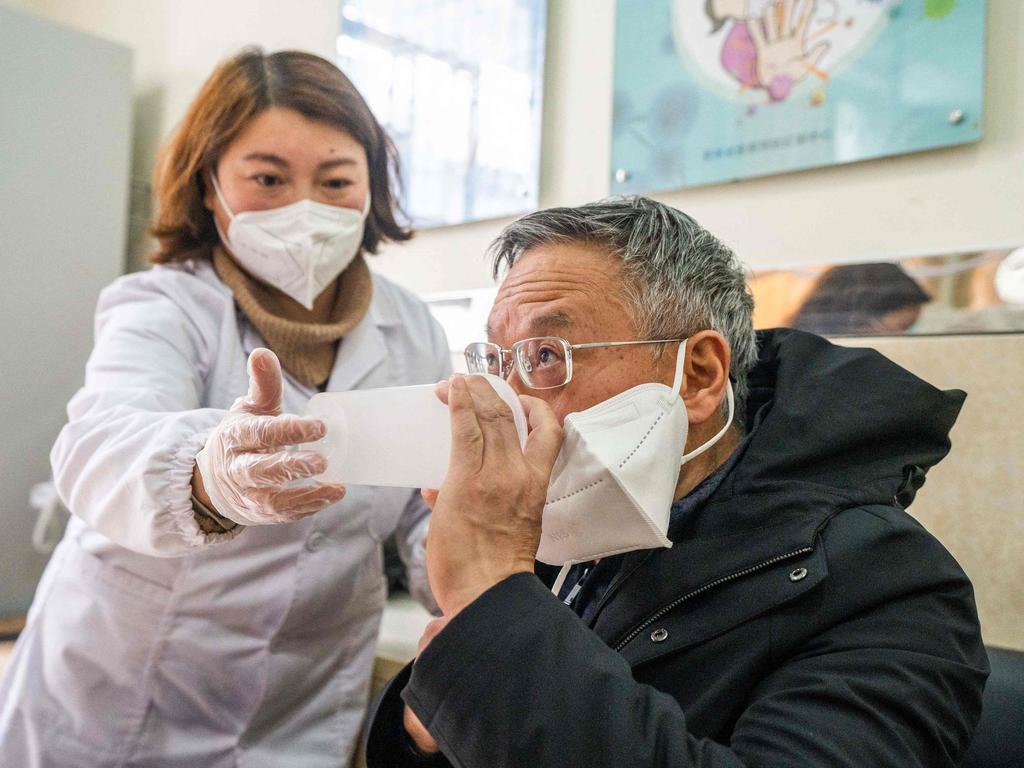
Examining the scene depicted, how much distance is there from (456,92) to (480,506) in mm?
1840

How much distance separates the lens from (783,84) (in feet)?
5.50

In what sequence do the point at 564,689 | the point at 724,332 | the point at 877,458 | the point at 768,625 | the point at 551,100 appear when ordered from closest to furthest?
1. the point at 564,689
2. the point at 768,625
3. the point at 877,458
4. the point at 724,332
5. the point at 551,100

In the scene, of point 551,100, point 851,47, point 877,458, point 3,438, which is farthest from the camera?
point 3,438

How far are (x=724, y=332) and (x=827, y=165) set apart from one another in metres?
0.68

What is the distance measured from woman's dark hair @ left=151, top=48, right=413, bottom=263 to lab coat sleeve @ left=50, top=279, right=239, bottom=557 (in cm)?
16

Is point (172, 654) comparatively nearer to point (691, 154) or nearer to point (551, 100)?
point (691, 154)

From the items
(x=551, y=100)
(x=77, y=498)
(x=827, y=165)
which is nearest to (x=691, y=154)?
(x=827, y=165)

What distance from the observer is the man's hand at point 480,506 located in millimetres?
789

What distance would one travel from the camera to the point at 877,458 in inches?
39.4

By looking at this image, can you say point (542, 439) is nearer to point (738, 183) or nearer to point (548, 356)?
point (548, 356)

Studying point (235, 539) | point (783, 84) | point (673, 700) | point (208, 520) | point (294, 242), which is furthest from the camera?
point (783, 84)

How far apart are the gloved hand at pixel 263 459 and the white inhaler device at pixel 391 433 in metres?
0.03

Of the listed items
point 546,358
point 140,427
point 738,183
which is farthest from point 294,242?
point 738,183

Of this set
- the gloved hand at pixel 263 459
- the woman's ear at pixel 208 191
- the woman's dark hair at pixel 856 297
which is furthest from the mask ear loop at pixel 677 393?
the woman's ear at pixel 208 191
